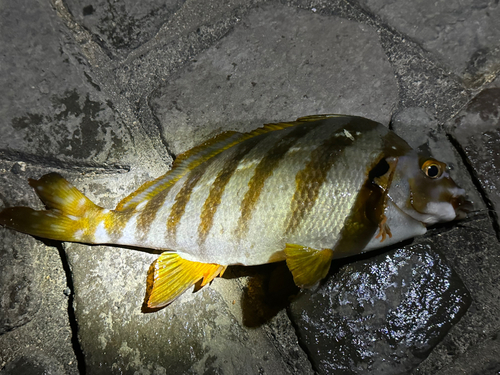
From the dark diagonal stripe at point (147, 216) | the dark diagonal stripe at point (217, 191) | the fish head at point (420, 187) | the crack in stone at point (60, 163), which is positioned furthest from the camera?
the crack in stone at point (60, 163)

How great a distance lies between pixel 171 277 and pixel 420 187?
951mm

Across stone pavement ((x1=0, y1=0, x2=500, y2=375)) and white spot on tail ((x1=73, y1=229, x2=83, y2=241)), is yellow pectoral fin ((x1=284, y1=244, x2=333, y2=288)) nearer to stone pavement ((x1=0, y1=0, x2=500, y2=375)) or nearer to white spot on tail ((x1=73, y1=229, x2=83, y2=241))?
stone pavement ((x1=0, y1=0, x2=500, y2=375))

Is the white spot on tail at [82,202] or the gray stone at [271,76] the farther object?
the gray stone at [271,76]

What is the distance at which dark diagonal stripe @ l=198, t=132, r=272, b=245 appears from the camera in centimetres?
121

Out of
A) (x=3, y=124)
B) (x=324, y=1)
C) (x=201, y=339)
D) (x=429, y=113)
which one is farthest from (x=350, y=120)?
(x=3, y=124)

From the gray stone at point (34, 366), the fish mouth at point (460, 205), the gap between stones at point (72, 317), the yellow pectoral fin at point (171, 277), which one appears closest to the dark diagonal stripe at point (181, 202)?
the yellow pectoral fin at point (171, 277)

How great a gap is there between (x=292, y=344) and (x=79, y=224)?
3.27 ft

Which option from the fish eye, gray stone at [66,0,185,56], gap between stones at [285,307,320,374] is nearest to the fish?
the fish eye

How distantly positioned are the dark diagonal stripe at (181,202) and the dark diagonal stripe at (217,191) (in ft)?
0.30

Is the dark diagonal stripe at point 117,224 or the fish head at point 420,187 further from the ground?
the dark diagonal stripe at point 117,224

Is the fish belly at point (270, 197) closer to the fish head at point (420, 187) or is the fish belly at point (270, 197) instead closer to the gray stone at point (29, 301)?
the fish head at point (420, 187)

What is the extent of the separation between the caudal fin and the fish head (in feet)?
3.65

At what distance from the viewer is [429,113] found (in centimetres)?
147

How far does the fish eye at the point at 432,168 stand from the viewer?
3.58 feet
